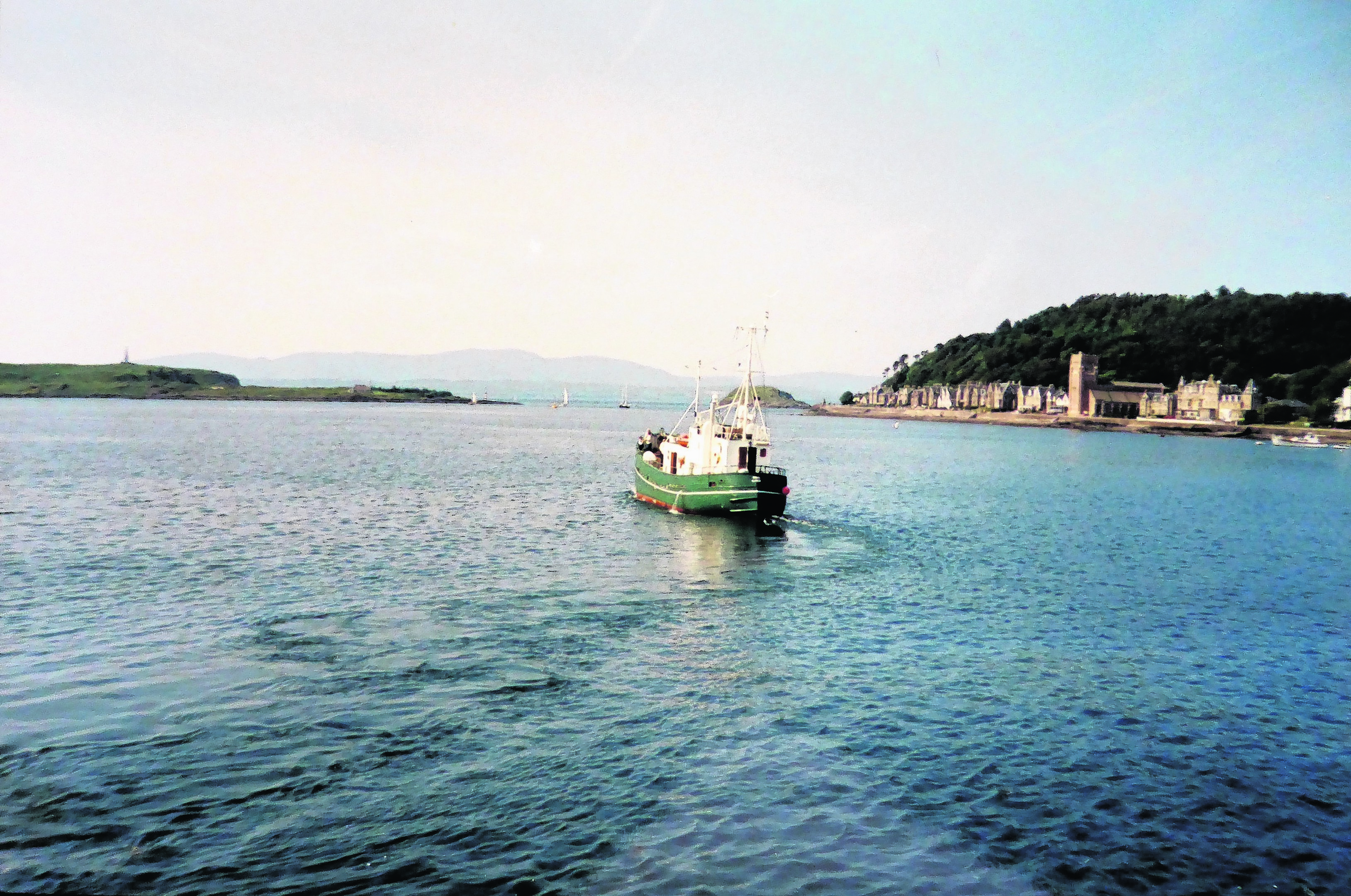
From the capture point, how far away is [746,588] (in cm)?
3228

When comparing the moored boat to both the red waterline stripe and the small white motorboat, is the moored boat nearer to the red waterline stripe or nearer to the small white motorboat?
the small white motorboat

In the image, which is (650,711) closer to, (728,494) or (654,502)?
(728,494)

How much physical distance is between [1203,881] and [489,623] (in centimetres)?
1783

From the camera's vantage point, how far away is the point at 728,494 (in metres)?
48.9

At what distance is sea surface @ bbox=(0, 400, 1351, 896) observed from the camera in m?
12.4

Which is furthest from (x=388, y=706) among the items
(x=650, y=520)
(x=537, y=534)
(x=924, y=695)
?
(x=650, y=520)

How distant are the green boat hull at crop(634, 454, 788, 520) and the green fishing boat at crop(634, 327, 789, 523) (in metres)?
0.03

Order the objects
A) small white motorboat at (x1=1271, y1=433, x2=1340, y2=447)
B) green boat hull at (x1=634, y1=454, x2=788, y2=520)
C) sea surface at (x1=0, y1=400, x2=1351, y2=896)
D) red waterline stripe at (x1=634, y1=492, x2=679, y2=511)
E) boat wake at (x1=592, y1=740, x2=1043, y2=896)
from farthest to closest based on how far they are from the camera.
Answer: small white motorboat at (x1=1271, y1=433, x2=1340, y2=447) < red waterline stripe at (x1=634, y1=492, x2=679, y2=511) < green boat hull at (x1=634, y1=454, x2=788, y2=520) < sea surface at (x1=0, y1=400, x2=1351, y2=896) < boat wake at (x1=592, y1=740, x2=1043, y2=896)

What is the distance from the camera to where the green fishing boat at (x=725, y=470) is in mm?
48375

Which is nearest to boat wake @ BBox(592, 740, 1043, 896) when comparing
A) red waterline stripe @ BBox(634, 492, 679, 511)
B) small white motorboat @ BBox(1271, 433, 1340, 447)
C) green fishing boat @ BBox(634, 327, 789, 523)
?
green fishing boat @ BBox(634, 327, 789, 523)

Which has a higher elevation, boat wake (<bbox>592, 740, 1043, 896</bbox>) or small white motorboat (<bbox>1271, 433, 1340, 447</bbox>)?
small white motorboat (<bbox>1271, 433, 1340, 447</bbox>)

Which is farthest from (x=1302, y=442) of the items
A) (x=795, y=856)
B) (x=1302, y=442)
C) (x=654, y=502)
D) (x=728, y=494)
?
(x=795, y=856)

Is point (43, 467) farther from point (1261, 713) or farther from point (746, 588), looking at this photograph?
point (1261, 713)

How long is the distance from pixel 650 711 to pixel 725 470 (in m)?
32.2
